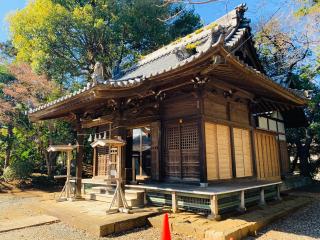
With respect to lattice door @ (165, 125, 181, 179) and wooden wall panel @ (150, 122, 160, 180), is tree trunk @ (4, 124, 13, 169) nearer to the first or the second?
wooden wall panel @ (150, 122, 160, 180)

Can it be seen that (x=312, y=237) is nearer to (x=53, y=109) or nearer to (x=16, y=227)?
(x=16, y=227)

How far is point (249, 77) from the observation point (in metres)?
7.04

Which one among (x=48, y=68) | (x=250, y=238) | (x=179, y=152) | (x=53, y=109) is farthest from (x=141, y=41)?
(x=250, y=238)

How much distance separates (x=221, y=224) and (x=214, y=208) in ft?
1.57

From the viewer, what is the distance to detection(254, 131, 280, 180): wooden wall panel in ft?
35.4

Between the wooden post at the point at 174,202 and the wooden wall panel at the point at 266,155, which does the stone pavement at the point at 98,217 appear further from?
the wooden wall panel at the point at 266,155

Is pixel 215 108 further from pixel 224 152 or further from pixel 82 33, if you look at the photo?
pixel 82 33

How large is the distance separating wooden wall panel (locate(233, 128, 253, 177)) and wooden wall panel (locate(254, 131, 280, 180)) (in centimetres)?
98

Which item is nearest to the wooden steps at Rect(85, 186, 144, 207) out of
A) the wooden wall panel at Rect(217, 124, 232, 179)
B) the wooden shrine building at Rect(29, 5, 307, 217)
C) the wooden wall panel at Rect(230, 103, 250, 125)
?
the wooden shrine building at Rect(29, 5, 307, 217)

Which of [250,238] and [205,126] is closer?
[250,238]

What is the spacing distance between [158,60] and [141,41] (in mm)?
11966

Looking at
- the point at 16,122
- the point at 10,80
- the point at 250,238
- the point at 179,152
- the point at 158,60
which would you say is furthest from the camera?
the point at 10,80

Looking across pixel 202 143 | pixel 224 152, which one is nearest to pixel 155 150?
pixel 202 143

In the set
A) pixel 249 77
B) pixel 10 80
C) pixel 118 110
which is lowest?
pixel 118 110
